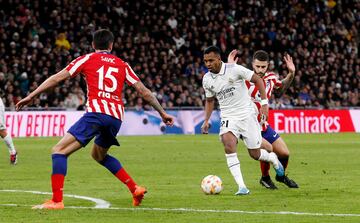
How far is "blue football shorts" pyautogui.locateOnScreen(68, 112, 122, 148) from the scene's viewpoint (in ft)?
→ 37.4

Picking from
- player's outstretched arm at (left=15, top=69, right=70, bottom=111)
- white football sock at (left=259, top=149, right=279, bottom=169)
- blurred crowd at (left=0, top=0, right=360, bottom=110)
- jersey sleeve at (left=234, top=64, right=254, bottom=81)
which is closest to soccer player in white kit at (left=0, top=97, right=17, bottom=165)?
white football sock at (left=259, top=149, right=279, bottom=169)

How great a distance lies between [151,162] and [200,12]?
2293 cm

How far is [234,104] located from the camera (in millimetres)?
13734

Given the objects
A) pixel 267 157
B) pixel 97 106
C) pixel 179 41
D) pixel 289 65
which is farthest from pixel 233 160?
pixel 179 41

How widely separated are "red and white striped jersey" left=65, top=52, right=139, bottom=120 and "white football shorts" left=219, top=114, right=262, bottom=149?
2.46m

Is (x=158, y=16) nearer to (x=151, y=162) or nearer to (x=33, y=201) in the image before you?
(x=151, y=162)

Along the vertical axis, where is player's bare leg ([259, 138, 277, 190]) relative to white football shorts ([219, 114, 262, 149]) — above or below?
below

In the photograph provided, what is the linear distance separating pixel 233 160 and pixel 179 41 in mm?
27925

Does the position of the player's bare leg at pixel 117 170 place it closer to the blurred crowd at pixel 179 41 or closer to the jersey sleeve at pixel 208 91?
the jersey sleeve at pixel 208 91

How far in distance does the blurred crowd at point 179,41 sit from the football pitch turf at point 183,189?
378 inches

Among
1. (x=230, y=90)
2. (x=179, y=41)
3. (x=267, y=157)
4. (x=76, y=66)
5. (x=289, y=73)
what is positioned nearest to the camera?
(x=76, y=66)

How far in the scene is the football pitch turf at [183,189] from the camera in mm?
10711

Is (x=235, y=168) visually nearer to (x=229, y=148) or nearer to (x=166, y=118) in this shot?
(x=229, y=148)

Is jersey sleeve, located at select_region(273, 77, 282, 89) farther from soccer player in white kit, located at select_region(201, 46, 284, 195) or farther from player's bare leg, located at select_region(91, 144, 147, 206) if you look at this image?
player's bare leg, located at select_region(91, 144, 147, 206)
